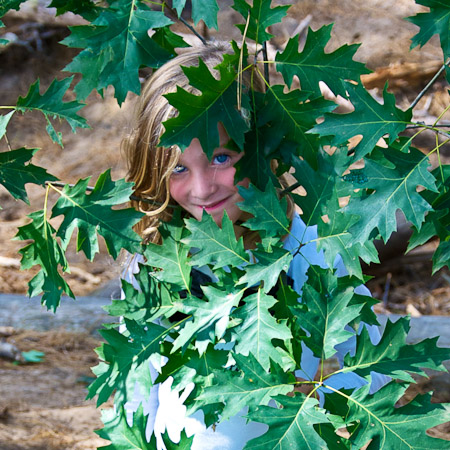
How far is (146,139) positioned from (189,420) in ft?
2.12

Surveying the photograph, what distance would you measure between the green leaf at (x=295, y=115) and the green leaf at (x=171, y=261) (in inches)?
10.1

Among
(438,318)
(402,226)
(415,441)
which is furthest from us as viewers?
(402,226)

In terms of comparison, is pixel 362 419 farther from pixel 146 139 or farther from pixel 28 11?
pixel 28 11

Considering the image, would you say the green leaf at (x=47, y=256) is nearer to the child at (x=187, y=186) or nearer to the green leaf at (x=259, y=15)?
the child at (x=187, y=186)

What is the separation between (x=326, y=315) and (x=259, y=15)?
457mm

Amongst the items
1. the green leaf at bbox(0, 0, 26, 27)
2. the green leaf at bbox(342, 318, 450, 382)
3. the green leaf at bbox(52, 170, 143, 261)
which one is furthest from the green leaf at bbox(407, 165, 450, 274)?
the green leaf at bbox(0, 0, 26, 27)

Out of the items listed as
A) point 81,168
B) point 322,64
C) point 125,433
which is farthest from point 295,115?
point 81,168

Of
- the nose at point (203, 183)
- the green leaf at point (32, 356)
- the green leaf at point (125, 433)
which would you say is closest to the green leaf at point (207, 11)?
the nose at point (203, 183)

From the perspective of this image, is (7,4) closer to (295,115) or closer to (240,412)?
(295,115)

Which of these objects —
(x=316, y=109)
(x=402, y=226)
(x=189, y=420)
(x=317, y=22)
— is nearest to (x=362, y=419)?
(x=316, y=109)

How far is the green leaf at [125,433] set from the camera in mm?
1057

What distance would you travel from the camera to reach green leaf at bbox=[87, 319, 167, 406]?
106 centimetres

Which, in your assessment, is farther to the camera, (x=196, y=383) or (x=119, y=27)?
(x=196, y=383)

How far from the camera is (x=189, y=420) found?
1.51 m
